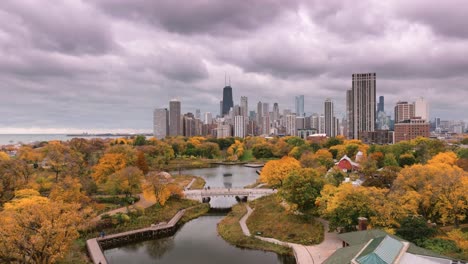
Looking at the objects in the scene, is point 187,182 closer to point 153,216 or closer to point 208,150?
point 153,216

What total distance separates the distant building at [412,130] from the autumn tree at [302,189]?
132917mm

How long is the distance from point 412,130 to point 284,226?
14276cm

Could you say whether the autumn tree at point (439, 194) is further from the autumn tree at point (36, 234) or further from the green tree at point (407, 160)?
the green tree at point (407, 160)

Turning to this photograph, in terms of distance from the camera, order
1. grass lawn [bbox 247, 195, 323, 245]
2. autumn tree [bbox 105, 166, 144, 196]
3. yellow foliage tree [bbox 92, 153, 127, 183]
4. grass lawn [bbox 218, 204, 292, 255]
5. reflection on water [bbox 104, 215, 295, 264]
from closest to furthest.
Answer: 1. reflection on water [bbox 104, 215, 295, 264]
2. grass lawn [bbox 218, 204, 292, 255]
3. grass lawn [bbox 247, 195, 323, 245]
4. autumn tree [bbox 105, 166, 144, 196]
5. yellow foliage tree [bbox 92, 153, 127, 183]

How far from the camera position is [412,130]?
15975cm

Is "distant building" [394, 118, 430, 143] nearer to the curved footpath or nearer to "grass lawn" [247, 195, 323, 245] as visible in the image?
"grass lawn" [247, 195, 323, 245]

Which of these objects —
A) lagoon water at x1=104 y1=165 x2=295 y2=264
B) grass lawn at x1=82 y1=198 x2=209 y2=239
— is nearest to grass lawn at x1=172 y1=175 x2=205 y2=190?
grass lawn at x1=82 y1=198 x2=209 y2=239

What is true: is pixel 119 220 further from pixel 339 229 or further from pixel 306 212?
pixel 339 229

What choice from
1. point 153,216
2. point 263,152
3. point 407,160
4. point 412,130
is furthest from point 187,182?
point 412,130

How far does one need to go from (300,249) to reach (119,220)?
73.0ft

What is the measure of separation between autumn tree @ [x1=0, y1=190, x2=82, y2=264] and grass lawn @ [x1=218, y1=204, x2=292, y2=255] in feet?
54.4

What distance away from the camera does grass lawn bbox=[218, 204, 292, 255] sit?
113 ft

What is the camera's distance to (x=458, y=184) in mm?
34250

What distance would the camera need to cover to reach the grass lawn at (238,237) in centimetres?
3447
